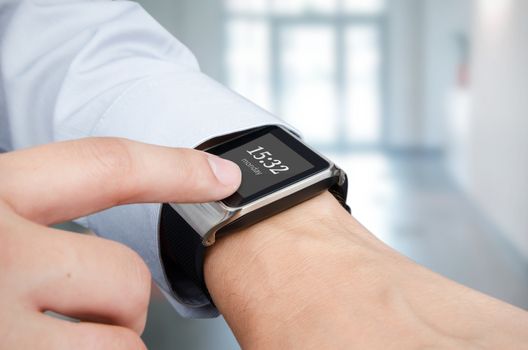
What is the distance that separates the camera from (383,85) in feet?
32.8

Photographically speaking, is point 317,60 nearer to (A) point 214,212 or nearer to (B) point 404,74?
(B) point 404,74

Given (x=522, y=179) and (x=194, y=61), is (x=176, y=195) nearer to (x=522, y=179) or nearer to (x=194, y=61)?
(x=194, y=61)

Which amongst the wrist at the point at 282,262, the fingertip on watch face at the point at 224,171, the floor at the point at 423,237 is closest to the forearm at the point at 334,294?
the wrist at the point at 282,262

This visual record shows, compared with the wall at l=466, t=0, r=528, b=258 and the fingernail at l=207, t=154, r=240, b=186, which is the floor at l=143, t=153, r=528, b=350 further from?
the fingernail at l=207, t=154, r=240, b=186

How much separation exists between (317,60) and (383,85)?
3.86 feet

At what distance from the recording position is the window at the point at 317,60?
9984mm

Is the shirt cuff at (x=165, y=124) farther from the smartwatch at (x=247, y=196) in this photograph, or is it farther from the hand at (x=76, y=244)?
the hand at (x=76, y=244)

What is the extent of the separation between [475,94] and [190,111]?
561 centimetres

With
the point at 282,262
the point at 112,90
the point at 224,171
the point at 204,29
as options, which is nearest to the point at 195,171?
the point at 224,171

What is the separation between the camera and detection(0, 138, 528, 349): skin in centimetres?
38

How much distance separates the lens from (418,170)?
8.38m

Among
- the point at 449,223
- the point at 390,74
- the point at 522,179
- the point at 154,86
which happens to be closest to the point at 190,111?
the point at 154,86

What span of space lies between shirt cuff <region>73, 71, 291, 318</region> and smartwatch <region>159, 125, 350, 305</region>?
0.01 metres

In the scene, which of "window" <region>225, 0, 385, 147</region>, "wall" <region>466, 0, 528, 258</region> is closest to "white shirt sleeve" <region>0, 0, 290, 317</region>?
"wall" <region>466, 0, 528, 258</region>
